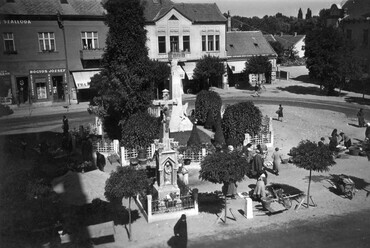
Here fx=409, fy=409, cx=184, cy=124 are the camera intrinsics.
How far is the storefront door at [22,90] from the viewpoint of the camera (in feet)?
141

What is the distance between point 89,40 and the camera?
45906 millimetres

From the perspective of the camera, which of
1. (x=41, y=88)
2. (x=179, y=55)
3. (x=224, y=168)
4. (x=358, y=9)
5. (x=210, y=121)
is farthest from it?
(x=358, y=9)

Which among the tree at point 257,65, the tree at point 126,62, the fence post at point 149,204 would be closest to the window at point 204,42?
the tree at point 257,65

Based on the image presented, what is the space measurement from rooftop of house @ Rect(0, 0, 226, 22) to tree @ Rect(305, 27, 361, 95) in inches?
498

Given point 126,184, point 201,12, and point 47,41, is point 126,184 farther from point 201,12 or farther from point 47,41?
point 201,12

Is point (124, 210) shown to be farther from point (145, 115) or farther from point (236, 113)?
point (236, 113)

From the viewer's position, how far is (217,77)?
5306 centimetres

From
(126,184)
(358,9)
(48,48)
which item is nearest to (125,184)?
(126,184)

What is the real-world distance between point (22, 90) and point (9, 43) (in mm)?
4987

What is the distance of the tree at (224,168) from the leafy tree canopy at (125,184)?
269cm

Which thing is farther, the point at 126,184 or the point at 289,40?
the point at 289,40

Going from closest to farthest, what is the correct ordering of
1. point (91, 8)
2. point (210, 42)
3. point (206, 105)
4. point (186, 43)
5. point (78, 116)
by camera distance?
point (206, 105) < point (78, 116) < point (91, 8) < point (186, 43) < point (210, 42)

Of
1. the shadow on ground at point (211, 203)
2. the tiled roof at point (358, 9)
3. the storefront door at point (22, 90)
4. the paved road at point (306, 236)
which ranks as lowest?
the paved road at point (306, 236)

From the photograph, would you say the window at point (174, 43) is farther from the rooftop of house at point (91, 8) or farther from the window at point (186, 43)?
the rooftop of house at point (91, 8)
